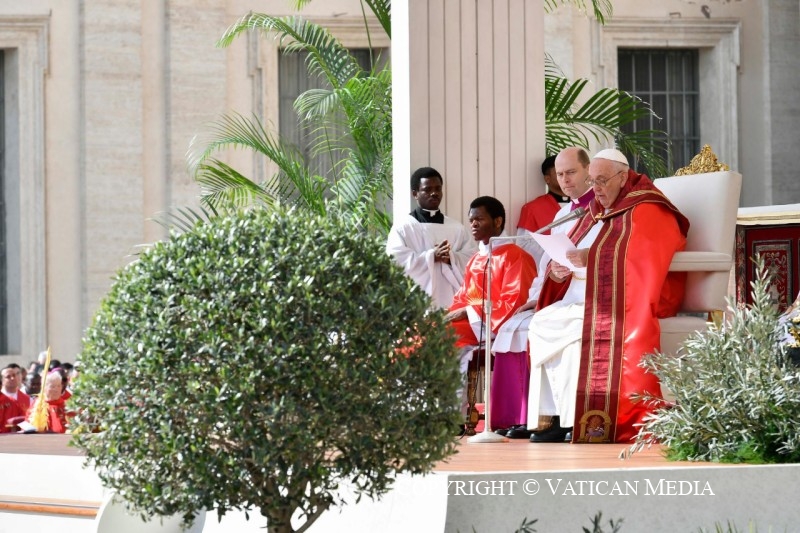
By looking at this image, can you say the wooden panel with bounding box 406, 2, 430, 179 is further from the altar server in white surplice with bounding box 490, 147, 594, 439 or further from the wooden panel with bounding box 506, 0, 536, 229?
the altar server in white surplice with bounding box 490, 147, 594, 439

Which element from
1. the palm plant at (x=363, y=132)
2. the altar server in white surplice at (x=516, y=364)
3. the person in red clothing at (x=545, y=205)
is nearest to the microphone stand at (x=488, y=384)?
the altar server in white surplice at (x=516, y=364)

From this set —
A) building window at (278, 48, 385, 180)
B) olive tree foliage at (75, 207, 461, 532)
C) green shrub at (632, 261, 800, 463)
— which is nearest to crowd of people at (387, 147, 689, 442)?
green shrub at (632, 261, 800, 463)

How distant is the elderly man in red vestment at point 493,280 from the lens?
25.5ft

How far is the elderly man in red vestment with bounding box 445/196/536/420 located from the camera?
25.5ft

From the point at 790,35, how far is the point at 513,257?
31.6 ft

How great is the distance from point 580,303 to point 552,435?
70cm

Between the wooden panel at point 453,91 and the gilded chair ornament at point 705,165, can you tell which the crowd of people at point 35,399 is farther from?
the gilded chair ornament at point 705,165

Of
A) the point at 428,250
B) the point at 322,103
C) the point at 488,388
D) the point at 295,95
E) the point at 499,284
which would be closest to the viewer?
the point at 488,388

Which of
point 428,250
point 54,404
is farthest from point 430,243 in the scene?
point 54,404

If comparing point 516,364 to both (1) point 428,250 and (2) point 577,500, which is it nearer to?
(1) point 428,250

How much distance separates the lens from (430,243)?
8.48 m

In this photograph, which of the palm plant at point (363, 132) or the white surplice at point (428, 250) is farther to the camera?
the palm plant at point (363, 132)

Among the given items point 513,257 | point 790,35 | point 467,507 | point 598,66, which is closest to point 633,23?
point 598,66

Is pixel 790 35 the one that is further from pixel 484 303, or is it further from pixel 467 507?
pixel 467 507
